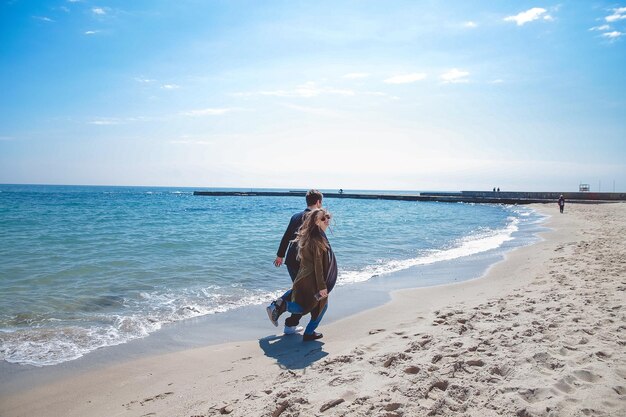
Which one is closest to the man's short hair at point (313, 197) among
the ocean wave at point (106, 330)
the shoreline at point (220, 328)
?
the shoreline at point (220, 328)

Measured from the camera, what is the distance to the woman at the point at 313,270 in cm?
466

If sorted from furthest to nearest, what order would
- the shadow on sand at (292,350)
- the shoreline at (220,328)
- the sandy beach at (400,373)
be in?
the shoreline at (220,328), the shadow on sand at (292,350), the sandy beach at (400,373)

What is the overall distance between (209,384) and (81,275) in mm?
6647

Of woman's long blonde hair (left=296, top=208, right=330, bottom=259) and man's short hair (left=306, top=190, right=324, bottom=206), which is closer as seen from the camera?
woman's long blonde hair (left=296, top=208, right=330, bottom=259)

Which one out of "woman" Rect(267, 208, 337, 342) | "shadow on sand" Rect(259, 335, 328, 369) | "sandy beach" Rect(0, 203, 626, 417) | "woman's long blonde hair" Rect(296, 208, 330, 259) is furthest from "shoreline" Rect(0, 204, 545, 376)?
"woman's long blonde hair" Rect(296, 208, 330, 259)

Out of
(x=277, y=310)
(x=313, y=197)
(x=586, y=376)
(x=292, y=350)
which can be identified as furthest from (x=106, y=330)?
(x=586, y=376)

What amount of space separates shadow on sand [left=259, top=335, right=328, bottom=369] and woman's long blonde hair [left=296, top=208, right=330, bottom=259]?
1187 mm

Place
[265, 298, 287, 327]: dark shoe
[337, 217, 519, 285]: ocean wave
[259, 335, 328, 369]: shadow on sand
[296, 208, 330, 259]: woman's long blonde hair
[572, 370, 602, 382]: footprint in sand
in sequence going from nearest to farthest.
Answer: [572, 370, 602, 382]: footprint in sand → [259, 335, 328, 369]: shadow on sand → [296, 208, 330, 259]: woman's long blonde hair → [265, 298, 287, 327]: dark shoe → [337, 217, 519, 285]: ocean wave

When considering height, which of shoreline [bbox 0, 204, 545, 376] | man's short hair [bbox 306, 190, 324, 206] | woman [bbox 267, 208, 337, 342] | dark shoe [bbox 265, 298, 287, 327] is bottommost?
shoreline [bbox 0, 204, 545, 376]

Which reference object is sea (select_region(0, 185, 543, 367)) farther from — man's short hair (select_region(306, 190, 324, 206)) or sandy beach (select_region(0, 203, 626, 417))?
man's short hair (select_region(306, 190, 324, 206))

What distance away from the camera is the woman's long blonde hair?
4.63 metres

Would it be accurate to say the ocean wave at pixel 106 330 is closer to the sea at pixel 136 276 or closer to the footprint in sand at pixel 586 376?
the sea at pixel 136 276

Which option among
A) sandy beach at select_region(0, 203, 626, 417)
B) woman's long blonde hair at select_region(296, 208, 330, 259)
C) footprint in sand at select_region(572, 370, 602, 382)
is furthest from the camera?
woman's long blonde hair at select_region(296, 208, 330, 259)

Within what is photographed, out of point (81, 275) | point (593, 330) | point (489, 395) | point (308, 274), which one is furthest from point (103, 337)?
point (593, 330)
